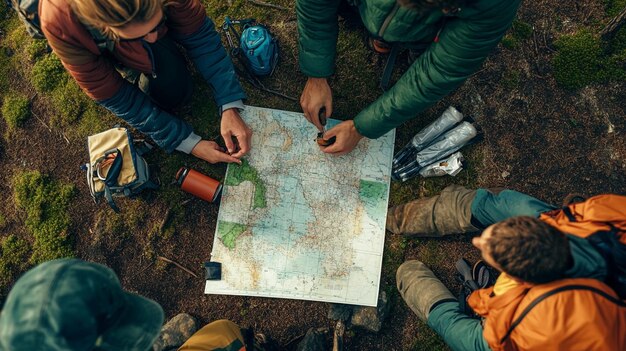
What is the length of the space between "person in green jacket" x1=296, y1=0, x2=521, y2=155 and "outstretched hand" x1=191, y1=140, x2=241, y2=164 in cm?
114

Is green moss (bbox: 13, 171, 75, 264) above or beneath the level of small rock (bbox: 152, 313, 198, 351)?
above

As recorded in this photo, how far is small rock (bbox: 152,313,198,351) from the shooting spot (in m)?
4.14

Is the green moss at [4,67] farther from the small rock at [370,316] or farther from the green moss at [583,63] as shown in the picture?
the green moss at [583,63]

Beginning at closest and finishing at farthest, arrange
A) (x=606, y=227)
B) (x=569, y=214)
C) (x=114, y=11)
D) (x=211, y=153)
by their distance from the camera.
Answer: (x=114, y=11)
(x=606, y=227)
(x=569, y=214)
(x=211, y=153)

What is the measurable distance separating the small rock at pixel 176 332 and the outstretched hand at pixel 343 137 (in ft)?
7.30

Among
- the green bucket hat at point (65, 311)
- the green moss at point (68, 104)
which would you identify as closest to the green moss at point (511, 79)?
the green bucket hat at point (65, 311)

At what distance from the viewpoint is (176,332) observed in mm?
4184

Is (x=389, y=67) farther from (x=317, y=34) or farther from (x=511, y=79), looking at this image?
(x=511, y=79)

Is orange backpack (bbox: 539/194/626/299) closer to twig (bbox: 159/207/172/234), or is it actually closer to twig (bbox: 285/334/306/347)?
twig (bbox: 285/334/306/347)

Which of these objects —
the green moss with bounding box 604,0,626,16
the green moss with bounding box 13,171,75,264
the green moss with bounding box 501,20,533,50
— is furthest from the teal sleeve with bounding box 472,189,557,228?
the green moss with bounding box 13,171,75,264

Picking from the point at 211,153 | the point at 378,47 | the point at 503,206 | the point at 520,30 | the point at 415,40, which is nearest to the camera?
the point at 415,40

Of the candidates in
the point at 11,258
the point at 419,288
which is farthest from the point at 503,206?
the point at 11,258

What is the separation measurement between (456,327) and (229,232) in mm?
2384

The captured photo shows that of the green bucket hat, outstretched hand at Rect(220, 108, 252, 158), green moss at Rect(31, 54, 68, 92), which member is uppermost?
green moss at Rect(31, 54, 68, 92)
